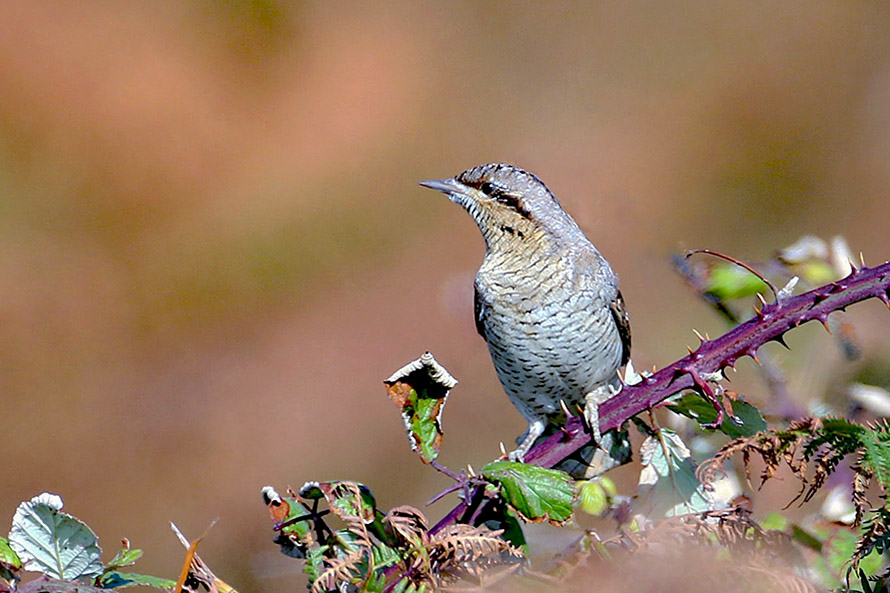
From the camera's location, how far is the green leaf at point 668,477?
1358 mm

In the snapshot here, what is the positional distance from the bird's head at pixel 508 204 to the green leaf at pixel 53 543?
1.62 meters

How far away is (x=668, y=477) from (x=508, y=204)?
134 centimetres

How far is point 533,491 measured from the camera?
1136mm

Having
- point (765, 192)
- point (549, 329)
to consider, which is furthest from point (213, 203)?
point (549, 329)

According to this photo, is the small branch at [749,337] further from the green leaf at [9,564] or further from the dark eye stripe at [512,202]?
the dark eye stripe at [512,202]

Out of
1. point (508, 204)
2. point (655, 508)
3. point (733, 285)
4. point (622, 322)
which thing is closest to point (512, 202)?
point (508, 204)

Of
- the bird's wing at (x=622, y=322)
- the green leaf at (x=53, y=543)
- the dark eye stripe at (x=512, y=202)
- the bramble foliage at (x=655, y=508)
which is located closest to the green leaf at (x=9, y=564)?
the green leaf at (x=53, y=543)

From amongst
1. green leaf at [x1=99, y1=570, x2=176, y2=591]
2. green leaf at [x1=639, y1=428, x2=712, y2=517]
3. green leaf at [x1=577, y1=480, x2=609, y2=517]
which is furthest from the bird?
green leaf at [x1=99, y1=570, x2=176, y2=591]

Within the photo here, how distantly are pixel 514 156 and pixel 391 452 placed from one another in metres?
2.62

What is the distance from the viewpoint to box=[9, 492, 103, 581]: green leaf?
108 cm

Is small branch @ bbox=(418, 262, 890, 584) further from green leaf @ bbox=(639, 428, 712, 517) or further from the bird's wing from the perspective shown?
the bird's wing

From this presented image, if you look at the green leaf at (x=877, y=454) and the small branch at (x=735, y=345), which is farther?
the small branch at (x=735, y=345)

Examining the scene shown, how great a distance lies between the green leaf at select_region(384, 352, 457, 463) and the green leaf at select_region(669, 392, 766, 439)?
1.15 feet

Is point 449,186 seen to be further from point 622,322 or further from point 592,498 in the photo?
point 592,498
